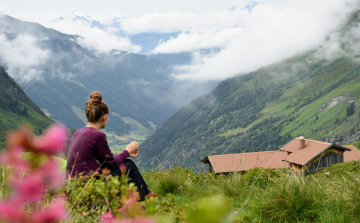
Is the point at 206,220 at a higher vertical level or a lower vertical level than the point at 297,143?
lower

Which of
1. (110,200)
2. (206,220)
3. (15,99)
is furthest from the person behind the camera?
(15,99)

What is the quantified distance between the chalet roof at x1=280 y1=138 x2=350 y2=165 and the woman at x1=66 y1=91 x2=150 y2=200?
47979mm

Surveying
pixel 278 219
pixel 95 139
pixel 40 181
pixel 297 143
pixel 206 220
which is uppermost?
pixel 297 143

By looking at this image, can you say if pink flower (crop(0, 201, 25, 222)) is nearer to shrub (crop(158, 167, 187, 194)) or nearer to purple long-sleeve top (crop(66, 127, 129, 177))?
purple long-sleeve top (crop(66, 127, 129, 177))

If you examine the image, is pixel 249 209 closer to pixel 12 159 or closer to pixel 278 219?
pixel 278 219

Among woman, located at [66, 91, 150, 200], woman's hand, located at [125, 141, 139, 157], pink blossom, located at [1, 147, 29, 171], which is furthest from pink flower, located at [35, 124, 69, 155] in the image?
woman's hand, located at [125, 141, 139, 157]

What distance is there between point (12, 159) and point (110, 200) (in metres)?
1.08

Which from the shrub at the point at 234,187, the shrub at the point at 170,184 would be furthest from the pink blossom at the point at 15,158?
the shrub at the point at 170,184

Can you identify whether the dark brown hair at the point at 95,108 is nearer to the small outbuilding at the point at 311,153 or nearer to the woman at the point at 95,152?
the woman at the point at 95,152

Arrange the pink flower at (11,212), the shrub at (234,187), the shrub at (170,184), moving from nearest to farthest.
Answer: the pink flower at (11,212) → the shrub at (234,187) → the shrub at (170,184)

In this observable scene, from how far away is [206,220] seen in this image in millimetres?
779

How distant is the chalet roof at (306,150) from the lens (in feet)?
163

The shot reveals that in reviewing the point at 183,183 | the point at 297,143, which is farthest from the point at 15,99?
the point at 183,183

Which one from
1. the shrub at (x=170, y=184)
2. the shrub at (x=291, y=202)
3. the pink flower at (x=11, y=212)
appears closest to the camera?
the pink flower at (x=11, y=212)
